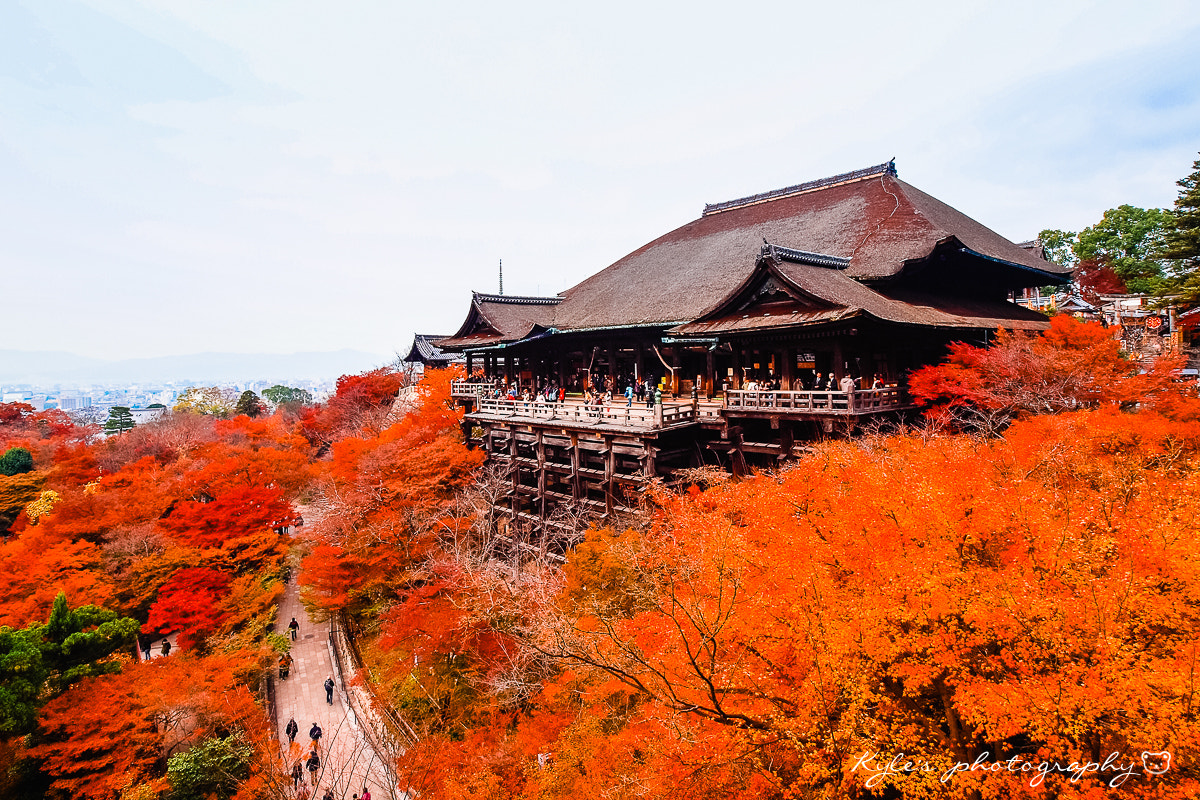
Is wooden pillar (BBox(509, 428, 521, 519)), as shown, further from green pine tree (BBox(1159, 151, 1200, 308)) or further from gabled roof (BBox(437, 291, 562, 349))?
green pine tree (BBox(1159, 151, 1200, 308))

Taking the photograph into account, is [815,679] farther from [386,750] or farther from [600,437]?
[386,750]

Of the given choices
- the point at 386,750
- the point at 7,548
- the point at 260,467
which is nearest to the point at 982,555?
the point at 386,750

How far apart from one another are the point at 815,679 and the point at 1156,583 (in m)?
4.64

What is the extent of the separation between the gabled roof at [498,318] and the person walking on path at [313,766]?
17305mm

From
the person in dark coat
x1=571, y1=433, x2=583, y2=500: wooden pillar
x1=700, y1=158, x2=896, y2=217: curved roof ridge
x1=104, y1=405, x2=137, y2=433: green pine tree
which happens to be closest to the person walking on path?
the person in dark coat

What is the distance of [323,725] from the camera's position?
18891mm

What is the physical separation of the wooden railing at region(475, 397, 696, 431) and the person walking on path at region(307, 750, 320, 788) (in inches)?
521

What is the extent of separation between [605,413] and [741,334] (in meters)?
5.49

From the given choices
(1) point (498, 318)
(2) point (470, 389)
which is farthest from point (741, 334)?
(2) point (470, 389)

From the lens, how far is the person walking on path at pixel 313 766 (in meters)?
16.5

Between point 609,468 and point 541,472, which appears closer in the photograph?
point 609,468

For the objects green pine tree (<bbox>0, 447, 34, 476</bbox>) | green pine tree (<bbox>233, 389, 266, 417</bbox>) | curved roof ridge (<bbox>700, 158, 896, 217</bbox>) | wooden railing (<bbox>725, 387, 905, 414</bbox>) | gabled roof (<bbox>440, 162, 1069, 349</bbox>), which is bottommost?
green pine tree (<bbox>0, 447, 34, 476</bbox>)

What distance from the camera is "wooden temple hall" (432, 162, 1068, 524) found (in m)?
17.1

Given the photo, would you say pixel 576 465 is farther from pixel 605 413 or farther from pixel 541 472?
pixel 605 413
